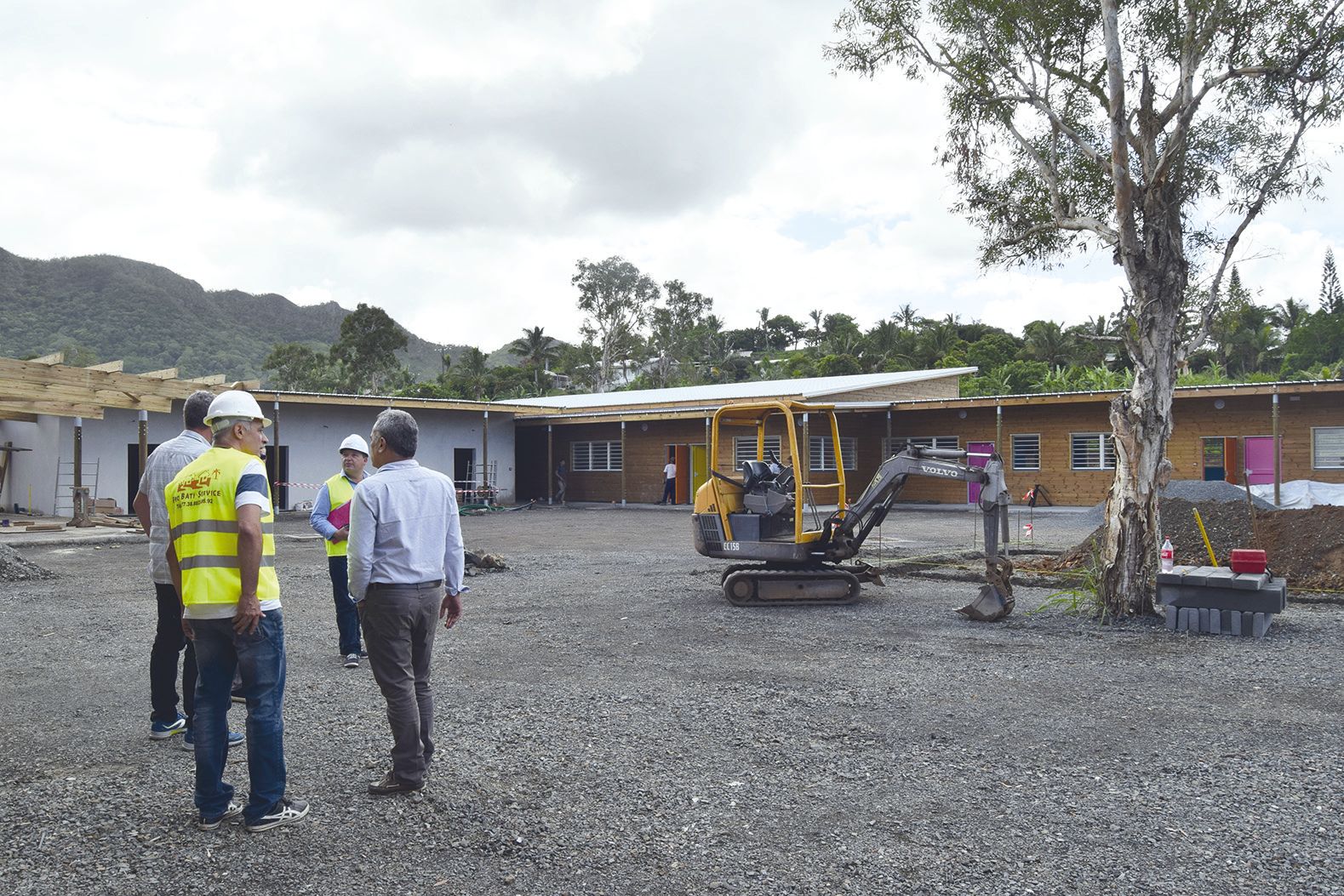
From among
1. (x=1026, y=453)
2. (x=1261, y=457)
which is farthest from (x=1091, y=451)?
(x=1261, y=457)

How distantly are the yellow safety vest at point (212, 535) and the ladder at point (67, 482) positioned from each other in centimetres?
2262

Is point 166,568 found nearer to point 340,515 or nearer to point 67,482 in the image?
point 340,515

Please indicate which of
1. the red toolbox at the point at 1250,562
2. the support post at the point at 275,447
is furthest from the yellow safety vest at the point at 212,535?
the support post at the point at 275,447

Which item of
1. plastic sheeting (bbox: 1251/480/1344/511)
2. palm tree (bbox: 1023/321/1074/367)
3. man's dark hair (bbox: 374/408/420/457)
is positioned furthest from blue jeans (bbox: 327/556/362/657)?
palm tree (bbox: 1023/321/1074/367)

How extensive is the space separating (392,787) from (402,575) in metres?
0.97

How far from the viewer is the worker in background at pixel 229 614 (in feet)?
12.3

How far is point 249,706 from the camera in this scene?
382 cm

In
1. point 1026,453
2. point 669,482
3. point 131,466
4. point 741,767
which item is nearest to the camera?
point 741,767

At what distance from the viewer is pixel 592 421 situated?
99.9 feet

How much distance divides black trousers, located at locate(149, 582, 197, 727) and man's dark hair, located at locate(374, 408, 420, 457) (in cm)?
151

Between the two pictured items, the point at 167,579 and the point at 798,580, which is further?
the point at 798,580

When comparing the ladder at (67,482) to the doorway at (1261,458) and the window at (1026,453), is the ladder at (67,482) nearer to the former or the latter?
the window at (1026,453)

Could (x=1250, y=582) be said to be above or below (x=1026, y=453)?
below

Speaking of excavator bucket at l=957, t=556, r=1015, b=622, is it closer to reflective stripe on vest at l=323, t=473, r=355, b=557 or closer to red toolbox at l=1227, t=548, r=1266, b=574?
red toolbox at l=1227, t=548, r=1266, b=574
